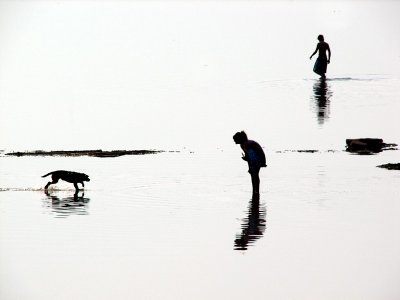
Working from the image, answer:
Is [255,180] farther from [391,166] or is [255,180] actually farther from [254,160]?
[391,166]

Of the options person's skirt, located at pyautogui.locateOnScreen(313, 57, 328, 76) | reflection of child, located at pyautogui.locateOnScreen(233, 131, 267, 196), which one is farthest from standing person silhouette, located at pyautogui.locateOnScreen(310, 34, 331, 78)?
reflection of child, located at pyautogui.locateOnScreen(233, 131, 267, 196)

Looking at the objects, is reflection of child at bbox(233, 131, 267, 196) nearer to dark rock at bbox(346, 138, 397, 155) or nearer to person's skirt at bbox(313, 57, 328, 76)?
dark rock at bbox(346, 138, 397, 155)

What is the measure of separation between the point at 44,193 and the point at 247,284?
9.76 metres

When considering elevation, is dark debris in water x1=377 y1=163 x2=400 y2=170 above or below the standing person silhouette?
below

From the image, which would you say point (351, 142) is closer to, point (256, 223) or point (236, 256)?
point (256, 223)

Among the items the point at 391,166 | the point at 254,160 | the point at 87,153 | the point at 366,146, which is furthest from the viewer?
the point at 87,153

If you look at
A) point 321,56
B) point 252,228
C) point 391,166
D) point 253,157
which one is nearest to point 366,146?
point 391,166

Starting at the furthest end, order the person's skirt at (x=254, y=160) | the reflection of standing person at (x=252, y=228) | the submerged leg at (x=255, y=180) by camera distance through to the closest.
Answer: the person's skirt at (x=254, y=160) < the submerged leg at (x=255, y=180) < the reflection of standing person at (x=252, y=228)

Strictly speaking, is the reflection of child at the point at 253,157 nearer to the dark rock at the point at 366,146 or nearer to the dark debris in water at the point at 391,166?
the dark debris in water at the point at 391,166

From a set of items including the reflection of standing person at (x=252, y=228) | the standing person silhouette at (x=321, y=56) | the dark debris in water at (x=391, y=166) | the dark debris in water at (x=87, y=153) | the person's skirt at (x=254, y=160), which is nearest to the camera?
the reflection of standing person at (x=252, y=228)

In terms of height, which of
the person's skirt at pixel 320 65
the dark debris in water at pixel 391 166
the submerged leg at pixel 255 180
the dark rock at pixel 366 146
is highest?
the person's skirt at pixel 320 65

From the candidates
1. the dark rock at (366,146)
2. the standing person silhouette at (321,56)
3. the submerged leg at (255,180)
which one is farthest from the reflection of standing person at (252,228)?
the standing person silhouette at (321,56)

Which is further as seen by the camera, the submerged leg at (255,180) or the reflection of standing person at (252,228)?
the submerged leg at (255,180)

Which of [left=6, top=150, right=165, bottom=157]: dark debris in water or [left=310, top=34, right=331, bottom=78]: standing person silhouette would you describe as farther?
[left=310, top=34, right=331, bottom=78]: standing person silhouette
